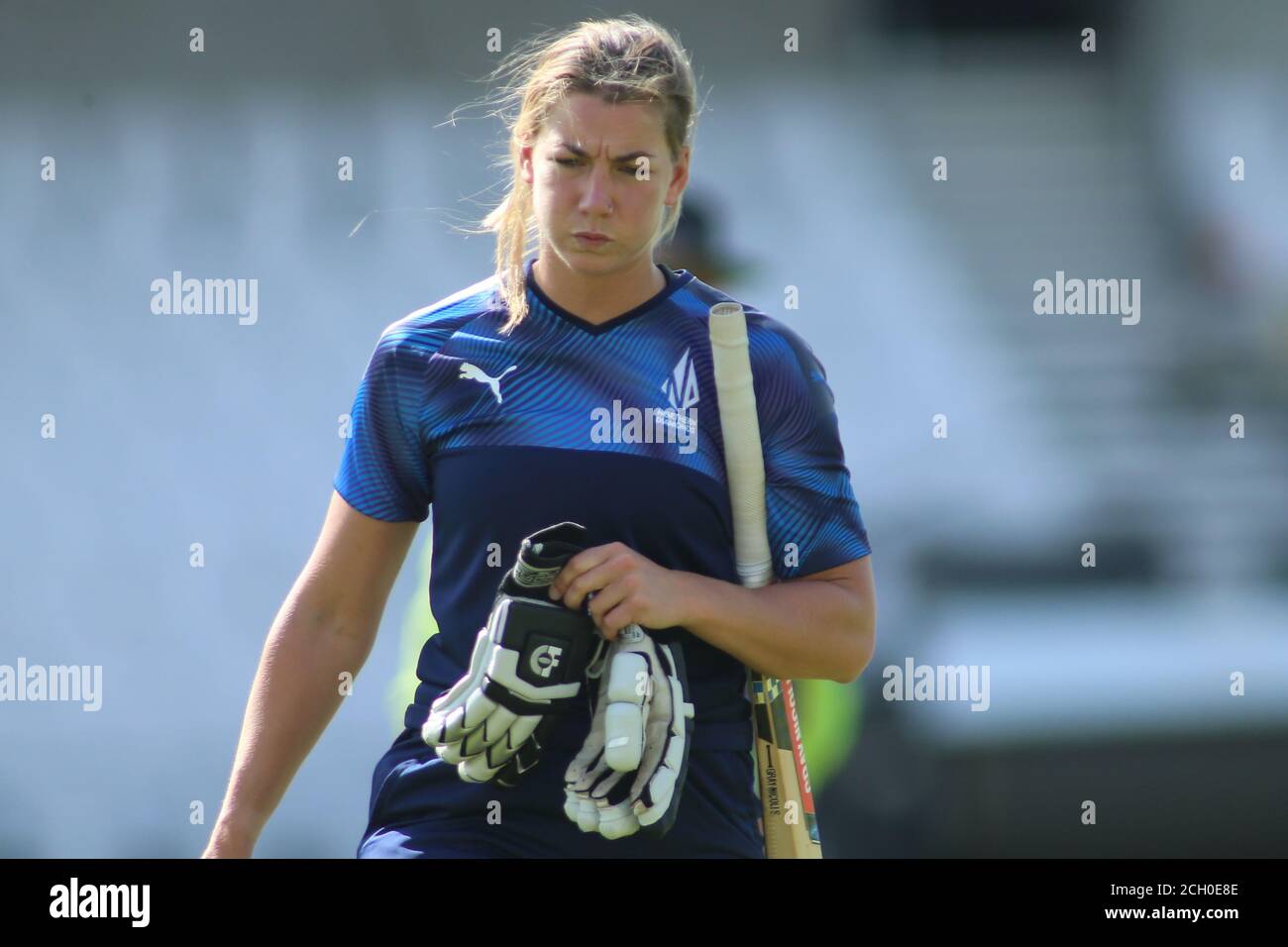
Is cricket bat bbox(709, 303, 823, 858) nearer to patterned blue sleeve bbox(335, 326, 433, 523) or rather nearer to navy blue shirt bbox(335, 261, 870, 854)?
navy blue shirt bbox(335, 261, 870, 854)

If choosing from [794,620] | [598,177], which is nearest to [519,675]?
[794,620]

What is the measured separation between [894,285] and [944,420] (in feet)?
1.41

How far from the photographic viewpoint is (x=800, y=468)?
2.04 meters

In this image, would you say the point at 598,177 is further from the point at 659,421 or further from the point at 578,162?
the point at 659,421

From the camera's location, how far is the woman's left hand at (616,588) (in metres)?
1.83

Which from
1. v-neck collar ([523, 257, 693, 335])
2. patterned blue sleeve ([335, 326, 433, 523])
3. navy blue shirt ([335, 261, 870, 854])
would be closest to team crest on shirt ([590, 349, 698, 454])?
navy blue shirt ([335, 261, 870, 854])

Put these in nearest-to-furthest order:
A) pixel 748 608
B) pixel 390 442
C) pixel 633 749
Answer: pixel 633 749, pixel 748 608, pixel 390 442

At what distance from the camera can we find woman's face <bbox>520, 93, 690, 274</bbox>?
1.96m

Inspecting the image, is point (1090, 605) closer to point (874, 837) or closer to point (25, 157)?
point (874, 837)

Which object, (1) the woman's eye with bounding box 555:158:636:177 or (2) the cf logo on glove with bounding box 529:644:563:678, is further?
(1) the woman's eye with bounding box 555:158:636:177

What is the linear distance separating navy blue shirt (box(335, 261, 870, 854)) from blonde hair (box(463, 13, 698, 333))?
44 mm

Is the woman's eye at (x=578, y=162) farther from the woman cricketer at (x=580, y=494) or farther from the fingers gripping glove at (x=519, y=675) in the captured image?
the fingers gripping glove at (x=519, y=675)

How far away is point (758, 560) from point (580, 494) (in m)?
0.27

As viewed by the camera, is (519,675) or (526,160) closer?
(519,675)
